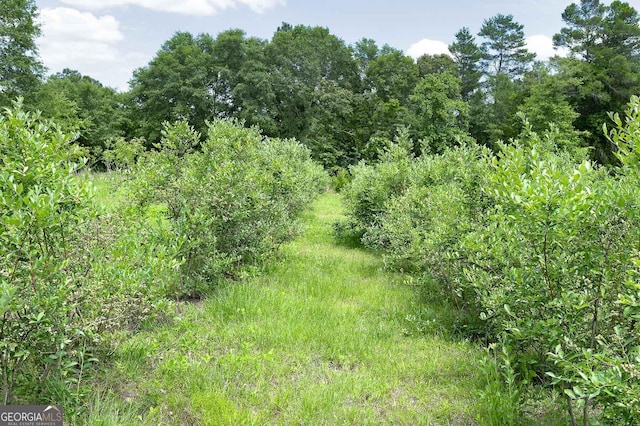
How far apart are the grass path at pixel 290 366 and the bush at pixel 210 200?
20.3 inches

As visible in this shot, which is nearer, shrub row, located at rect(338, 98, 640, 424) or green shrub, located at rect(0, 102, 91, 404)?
shrub row, located at rect(338, 98, 640, 424)

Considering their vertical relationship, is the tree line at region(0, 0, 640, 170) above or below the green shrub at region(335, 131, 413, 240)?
above

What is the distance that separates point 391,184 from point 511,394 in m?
6.33

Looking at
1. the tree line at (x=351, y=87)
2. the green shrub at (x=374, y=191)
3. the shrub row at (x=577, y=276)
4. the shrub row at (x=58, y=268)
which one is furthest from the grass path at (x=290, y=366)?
the tree line at (x=351, y=87)

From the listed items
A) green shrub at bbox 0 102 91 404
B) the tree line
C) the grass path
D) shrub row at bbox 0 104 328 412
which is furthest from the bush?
the tree line

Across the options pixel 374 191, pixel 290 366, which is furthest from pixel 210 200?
Result: pixel 374 191

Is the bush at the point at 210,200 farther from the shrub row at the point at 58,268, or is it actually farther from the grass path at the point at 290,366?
the shrub row at the point at 58,268

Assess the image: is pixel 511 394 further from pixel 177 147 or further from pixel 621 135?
pixel 177 147

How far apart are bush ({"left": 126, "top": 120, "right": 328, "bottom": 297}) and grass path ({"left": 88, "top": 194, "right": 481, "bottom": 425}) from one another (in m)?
0.51

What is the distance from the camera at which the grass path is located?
289 cm

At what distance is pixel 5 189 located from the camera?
237 centimetres

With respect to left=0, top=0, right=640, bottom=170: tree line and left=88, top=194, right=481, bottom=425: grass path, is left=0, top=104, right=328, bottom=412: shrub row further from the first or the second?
left=0, top=0, right=640, bottom=170: tree line

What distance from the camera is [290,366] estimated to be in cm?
356

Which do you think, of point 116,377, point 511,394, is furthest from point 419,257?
point 116,377
